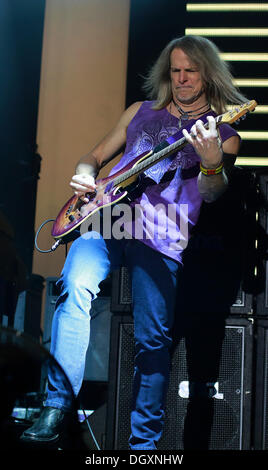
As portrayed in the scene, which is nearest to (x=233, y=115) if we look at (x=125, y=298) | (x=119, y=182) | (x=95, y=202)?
(x=119, y=182)

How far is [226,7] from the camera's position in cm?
368

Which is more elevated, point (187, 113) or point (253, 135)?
point (253, 135)

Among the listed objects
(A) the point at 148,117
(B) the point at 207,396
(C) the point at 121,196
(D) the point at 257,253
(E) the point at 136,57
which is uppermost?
(E) the point at 136,57

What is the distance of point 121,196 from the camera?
2258 mm

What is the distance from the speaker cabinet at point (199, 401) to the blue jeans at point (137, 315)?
0.77 ft

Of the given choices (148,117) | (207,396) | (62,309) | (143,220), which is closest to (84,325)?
(62,309)

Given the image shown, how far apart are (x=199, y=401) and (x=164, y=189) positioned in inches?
32.2

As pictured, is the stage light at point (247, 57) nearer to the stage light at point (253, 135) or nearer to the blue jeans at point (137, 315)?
the stage light at point (253, 135)

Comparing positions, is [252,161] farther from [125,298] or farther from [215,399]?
[215,399]

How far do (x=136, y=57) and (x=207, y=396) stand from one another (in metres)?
2.28

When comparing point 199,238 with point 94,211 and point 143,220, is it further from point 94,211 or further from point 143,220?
point 94,211

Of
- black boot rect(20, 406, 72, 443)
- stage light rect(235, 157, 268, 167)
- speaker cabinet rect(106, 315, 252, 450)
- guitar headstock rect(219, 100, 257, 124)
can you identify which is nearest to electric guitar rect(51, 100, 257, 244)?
guitar headstock rect(219, 100, 257, 124)

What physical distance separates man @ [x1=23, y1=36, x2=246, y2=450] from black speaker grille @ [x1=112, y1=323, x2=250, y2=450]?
23 cm

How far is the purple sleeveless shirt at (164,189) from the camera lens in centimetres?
217
